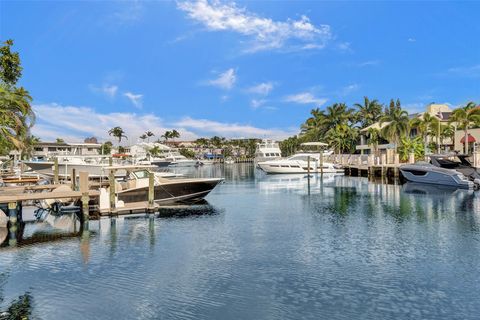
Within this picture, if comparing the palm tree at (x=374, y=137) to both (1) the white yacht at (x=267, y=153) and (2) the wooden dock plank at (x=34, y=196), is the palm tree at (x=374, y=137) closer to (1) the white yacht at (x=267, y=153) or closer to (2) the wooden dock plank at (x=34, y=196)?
(1) the white yacht at (x=267, y=153)

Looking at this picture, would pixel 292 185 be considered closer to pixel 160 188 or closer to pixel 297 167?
pixel 297 167

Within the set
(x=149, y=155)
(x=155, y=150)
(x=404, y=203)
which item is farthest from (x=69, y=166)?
(x=155, y=150)

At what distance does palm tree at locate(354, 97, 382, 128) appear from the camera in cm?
11000

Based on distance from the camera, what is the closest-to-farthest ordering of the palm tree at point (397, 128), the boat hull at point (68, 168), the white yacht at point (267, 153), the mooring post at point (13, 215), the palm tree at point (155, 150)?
the mooring post at point (13, 215), the boat hull at point (68, 168), the palm tree at point (397, 128), the white yacht at point (267, 153), the palm tree at point (155, 150)

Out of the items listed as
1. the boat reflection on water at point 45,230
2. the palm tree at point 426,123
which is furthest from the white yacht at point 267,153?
the boat reflection on water at point 45,230

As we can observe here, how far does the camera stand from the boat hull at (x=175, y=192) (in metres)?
32.2

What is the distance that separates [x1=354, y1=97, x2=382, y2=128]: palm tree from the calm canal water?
275 ft

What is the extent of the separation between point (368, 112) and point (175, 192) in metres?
85.3

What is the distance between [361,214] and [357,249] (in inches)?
439

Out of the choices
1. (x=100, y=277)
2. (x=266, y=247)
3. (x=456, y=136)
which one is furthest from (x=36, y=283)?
(x=456, y=136)

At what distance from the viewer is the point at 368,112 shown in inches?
4338

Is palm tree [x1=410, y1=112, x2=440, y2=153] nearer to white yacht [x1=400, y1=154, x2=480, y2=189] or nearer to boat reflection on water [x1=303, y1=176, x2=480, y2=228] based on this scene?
white yacht [x1=400, y1=154, x2=480, y2=189]

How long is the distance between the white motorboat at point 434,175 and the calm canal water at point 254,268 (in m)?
18.2

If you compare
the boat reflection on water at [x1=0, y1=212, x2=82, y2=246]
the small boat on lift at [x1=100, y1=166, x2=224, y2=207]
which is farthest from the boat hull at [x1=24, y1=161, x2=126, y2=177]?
the boat reflection on water at [x1=0, y1=212, x2=82, y2=246]
